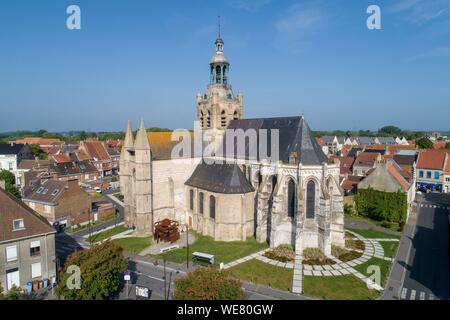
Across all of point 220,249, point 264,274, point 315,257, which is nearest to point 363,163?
point 315,257

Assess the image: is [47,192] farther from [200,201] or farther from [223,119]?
[223,119]

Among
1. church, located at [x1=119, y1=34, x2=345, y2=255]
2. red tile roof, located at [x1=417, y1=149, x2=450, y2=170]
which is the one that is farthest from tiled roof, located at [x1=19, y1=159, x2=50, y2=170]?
red tile roof, located at [x1=417, y1=149, x2=450, y2=170]

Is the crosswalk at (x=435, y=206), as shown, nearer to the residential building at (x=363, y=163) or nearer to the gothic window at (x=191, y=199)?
the residential building at (x=363, y=163)

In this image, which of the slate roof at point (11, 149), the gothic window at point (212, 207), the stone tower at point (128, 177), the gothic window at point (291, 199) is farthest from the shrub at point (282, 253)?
the slate roof at point (11, 149)

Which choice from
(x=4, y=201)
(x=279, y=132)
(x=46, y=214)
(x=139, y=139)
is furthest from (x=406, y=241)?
(x=46, y=214)
